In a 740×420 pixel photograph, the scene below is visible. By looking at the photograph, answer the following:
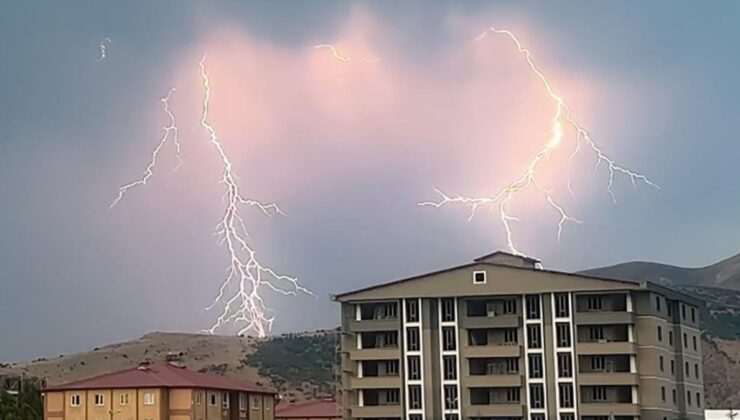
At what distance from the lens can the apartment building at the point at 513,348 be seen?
82.8 meters

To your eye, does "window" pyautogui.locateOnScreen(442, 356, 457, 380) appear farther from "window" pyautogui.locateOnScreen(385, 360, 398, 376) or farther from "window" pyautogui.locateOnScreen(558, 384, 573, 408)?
"window" pyautogui.locateOnScreen(558, 384, 573, 408)

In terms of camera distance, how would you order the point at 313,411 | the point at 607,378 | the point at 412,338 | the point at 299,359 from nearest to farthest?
the point at 607,378 < the point at 412,338 < the point at 313,411 < the point at 299,359

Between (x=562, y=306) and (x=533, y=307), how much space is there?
1945mm

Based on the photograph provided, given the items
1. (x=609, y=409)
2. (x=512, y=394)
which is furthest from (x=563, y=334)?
Answer: (x=609, y=409)

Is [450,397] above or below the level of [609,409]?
above

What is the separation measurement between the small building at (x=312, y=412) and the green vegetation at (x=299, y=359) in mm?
34286

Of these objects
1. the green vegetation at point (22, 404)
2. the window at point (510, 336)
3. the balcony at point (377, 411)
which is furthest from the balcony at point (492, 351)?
the green vegetation at point (22, 404)

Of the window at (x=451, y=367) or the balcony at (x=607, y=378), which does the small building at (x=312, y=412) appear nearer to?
the window at (x=451, y=367)

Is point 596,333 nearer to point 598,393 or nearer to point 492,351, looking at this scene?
point 598,393

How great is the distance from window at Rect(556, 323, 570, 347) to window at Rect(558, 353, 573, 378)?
0.70 m

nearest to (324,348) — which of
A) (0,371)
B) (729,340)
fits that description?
(0,371)

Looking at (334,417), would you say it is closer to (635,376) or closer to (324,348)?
(635,376)

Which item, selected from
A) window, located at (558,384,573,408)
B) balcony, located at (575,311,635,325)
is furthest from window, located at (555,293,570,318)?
window, located at (558,384,573,408)

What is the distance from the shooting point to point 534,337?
8475 cm
